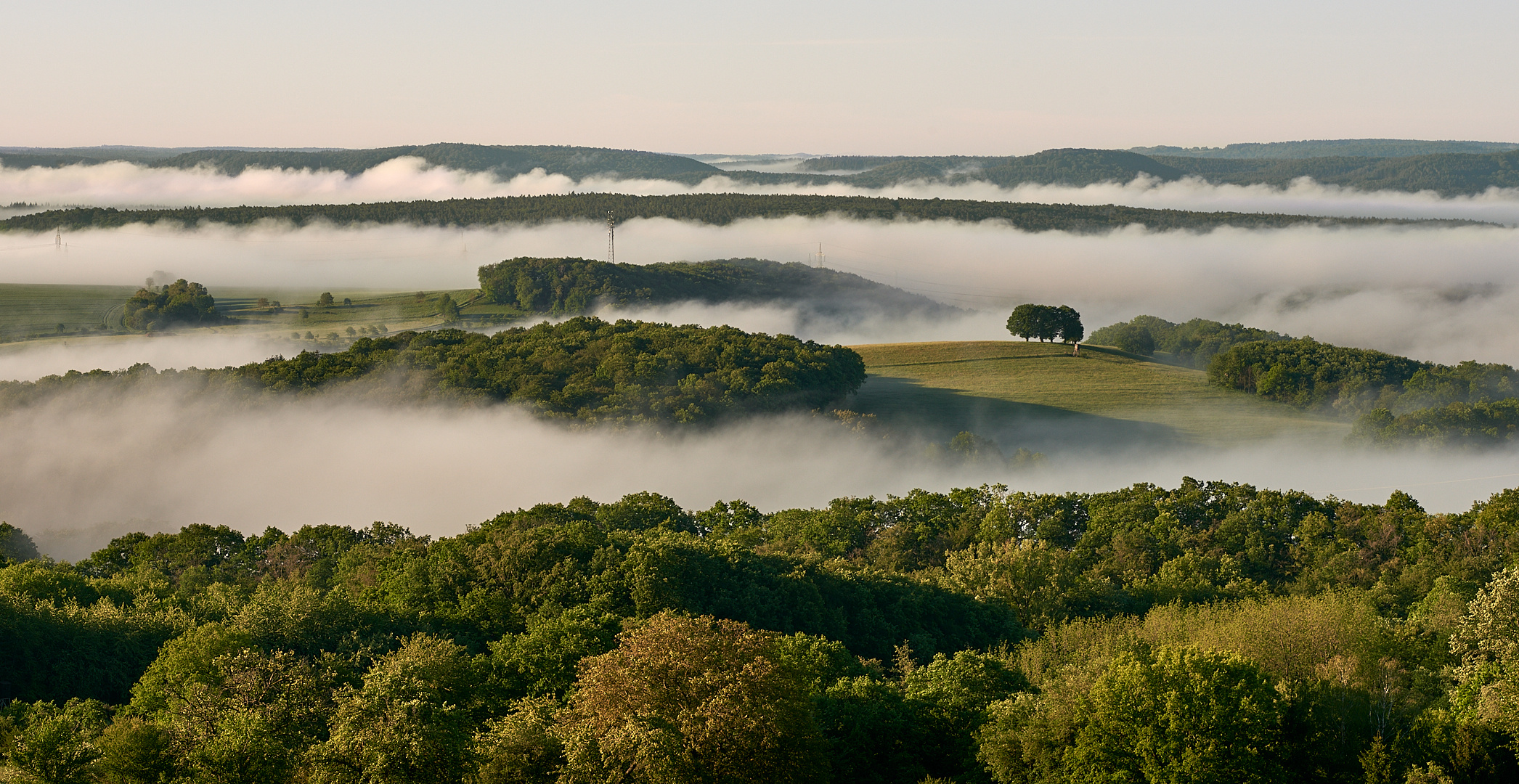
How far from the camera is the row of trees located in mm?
166250

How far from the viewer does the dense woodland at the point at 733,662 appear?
108 feet

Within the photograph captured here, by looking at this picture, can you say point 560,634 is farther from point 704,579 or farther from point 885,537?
point 885,537

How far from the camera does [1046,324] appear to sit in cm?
16638

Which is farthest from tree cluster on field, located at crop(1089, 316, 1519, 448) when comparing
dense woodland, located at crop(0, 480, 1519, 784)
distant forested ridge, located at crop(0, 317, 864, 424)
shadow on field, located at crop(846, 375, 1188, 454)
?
dense woodland, located at crop(0, 480, 1519, 784)

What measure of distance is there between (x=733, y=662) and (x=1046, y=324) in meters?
137

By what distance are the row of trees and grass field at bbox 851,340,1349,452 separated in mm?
2262

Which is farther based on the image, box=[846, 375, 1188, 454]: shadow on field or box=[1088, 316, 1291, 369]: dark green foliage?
box=[1088, 316, 1291, 369]: dark green foliage

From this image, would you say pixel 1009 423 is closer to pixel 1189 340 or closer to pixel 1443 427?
pixel 1443 427

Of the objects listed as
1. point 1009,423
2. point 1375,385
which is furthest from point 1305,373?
point 1009,423

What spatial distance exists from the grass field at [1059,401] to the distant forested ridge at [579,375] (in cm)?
972

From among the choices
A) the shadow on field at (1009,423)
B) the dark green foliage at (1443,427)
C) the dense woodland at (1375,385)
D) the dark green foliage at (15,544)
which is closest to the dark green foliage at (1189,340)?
the dense woodland at (1375,385)

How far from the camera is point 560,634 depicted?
45.2 metres

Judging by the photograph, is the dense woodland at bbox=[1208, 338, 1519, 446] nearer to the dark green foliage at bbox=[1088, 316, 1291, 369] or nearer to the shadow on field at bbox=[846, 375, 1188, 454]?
the dark green foliage at bbox=[1088, 316, 1291, 369]

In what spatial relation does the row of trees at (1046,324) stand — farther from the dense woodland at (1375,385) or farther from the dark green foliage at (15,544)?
the dark green foliage at (15,544)
